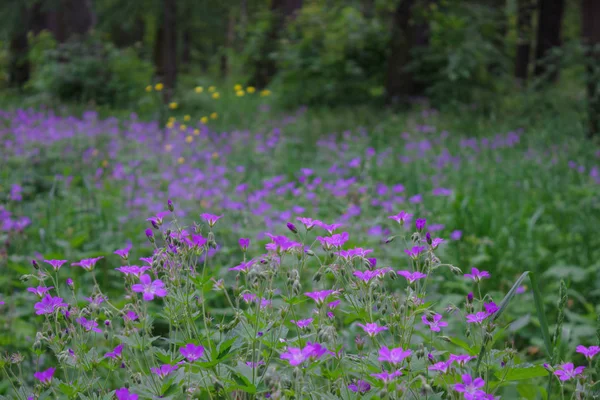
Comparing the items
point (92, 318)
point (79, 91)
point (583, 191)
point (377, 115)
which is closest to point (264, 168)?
point (583, 191)

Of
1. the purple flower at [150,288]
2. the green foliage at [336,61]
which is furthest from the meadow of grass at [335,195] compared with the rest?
the green foliage at [336,61]

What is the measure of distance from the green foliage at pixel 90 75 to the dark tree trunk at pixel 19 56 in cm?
360

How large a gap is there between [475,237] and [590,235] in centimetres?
81

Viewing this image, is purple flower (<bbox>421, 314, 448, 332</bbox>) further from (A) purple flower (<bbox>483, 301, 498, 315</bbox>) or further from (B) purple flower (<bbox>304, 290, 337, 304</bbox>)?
(B) purple flower (<bbox>304, 290, 337, 304</bbox>)

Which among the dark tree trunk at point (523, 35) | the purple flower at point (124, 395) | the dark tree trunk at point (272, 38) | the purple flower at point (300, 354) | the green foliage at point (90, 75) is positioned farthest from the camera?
the dark tree trunk at point (272, 38)

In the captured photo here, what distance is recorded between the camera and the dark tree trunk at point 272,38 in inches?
577

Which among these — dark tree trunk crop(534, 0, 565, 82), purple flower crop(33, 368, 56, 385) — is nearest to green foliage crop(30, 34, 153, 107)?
dark tree trunk crop(534, 0, 565, 82)

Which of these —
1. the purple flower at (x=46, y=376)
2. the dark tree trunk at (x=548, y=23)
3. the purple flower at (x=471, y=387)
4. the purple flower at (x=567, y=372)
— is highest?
the dark tree trunk at (x=548, y=23)

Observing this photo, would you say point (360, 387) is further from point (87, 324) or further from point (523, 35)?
point (523, 35)

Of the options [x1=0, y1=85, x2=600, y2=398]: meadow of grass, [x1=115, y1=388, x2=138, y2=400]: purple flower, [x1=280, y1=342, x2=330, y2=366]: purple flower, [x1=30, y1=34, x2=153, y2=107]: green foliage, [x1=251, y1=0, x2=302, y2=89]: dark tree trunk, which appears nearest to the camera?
[x1=280, y1=342, x2=330, y2=366]: purple flower

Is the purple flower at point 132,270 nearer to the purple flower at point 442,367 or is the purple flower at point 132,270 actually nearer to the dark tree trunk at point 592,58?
the purple flower at point 442,367

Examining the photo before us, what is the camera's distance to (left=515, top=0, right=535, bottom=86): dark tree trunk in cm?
1405

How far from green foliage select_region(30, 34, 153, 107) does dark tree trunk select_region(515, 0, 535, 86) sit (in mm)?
8873

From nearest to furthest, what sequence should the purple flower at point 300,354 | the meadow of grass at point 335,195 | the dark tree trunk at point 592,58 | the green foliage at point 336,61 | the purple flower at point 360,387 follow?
the purple flower at point 300,354 < the purple flower at point 360,387 < the meadow of grass at point 335,195 < the dark tree trunk at point 592,58 < the green foliage at point 336,61
